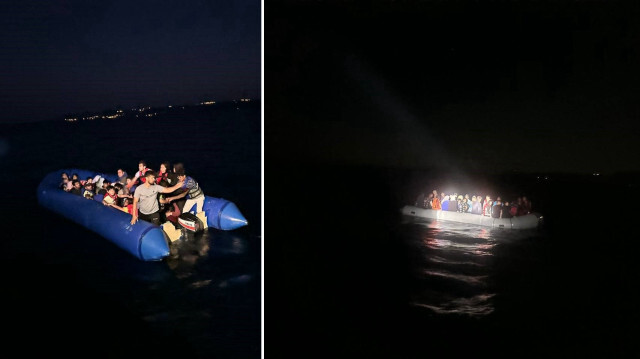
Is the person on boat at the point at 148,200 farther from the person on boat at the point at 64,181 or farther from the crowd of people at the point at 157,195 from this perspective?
the person on boat at the point at 64,181

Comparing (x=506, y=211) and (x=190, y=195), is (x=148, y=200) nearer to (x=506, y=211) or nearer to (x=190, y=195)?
(x=190, y=195)

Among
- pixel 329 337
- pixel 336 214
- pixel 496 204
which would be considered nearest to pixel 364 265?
pixel 329 337

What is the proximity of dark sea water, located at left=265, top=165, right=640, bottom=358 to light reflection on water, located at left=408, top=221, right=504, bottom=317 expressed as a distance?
0.03 meters

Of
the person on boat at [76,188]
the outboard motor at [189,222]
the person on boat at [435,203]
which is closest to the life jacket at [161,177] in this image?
the outboard motor at [189,222]

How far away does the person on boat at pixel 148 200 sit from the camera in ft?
24.8

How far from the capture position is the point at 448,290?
7223 mm

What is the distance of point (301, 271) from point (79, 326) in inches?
149

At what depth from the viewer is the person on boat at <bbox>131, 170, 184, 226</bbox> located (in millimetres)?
7574

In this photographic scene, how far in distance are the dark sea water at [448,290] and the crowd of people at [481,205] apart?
1.78 ft

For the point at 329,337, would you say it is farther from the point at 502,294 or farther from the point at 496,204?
the point at 496,204

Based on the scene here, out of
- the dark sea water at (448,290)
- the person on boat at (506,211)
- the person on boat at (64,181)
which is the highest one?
the person on boat at (64,181)

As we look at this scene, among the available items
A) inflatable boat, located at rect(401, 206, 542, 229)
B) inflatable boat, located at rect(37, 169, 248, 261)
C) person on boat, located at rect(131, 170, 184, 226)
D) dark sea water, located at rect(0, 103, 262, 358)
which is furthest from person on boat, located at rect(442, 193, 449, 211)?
person on boat, located at rect(131, 170, 184, 226)

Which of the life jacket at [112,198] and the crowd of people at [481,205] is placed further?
the crowd of people at [481,205]

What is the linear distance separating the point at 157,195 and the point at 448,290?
5117 mm
